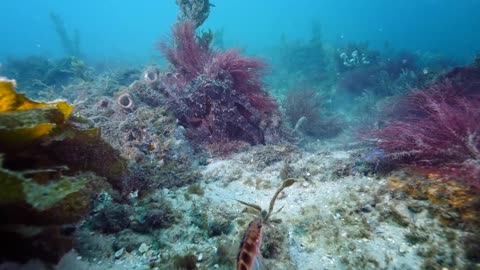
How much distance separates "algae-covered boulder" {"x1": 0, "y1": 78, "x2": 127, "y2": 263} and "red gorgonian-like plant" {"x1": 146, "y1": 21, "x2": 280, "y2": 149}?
123 inches

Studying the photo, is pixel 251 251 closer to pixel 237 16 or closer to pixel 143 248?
pixel 143 248

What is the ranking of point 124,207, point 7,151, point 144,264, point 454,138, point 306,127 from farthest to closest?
point 306,127
point 454,138
point 124,207
point 144,264
point 7,151

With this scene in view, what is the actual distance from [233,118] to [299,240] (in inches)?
130

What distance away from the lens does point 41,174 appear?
201cm

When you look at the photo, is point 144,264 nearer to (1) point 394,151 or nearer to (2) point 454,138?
(1) point 394,151

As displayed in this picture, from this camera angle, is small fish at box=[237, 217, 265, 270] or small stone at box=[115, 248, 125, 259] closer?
small fish at box=[237, 217, 265, 270]

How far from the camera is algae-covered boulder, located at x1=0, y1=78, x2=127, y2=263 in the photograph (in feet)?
5.29

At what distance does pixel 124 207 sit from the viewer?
2785mm

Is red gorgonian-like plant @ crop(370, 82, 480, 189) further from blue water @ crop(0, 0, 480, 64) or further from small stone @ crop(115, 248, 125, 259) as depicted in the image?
blue water @ crop(0, 0, 480, 64)

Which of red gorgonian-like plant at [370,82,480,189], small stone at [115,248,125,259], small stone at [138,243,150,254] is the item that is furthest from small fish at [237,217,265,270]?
red gorgonian-like plant at [370,82,480,189]

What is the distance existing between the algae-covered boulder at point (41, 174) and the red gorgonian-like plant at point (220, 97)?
313cm

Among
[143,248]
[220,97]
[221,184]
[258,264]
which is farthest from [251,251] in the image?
[220,97]

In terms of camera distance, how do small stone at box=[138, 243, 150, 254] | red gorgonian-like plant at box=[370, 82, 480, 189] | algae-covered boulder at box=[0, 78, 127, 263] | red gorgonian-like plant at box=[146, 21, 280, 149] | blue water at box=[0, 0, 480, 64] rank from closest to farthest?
algae-covered boulder at box=[0, 78, 127, 263]
small stone at box=[138, 243, 150, 254]
red gorgonian-like plant at box=[370, 82, 480, 189]
red gorgonian-like plant at box=[146, 21, 280, 149]
blue water at box=[0, 0, 480, 64]

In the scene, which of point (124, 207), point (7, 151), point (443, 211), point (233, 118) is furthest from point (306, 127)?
point (7, 151)
